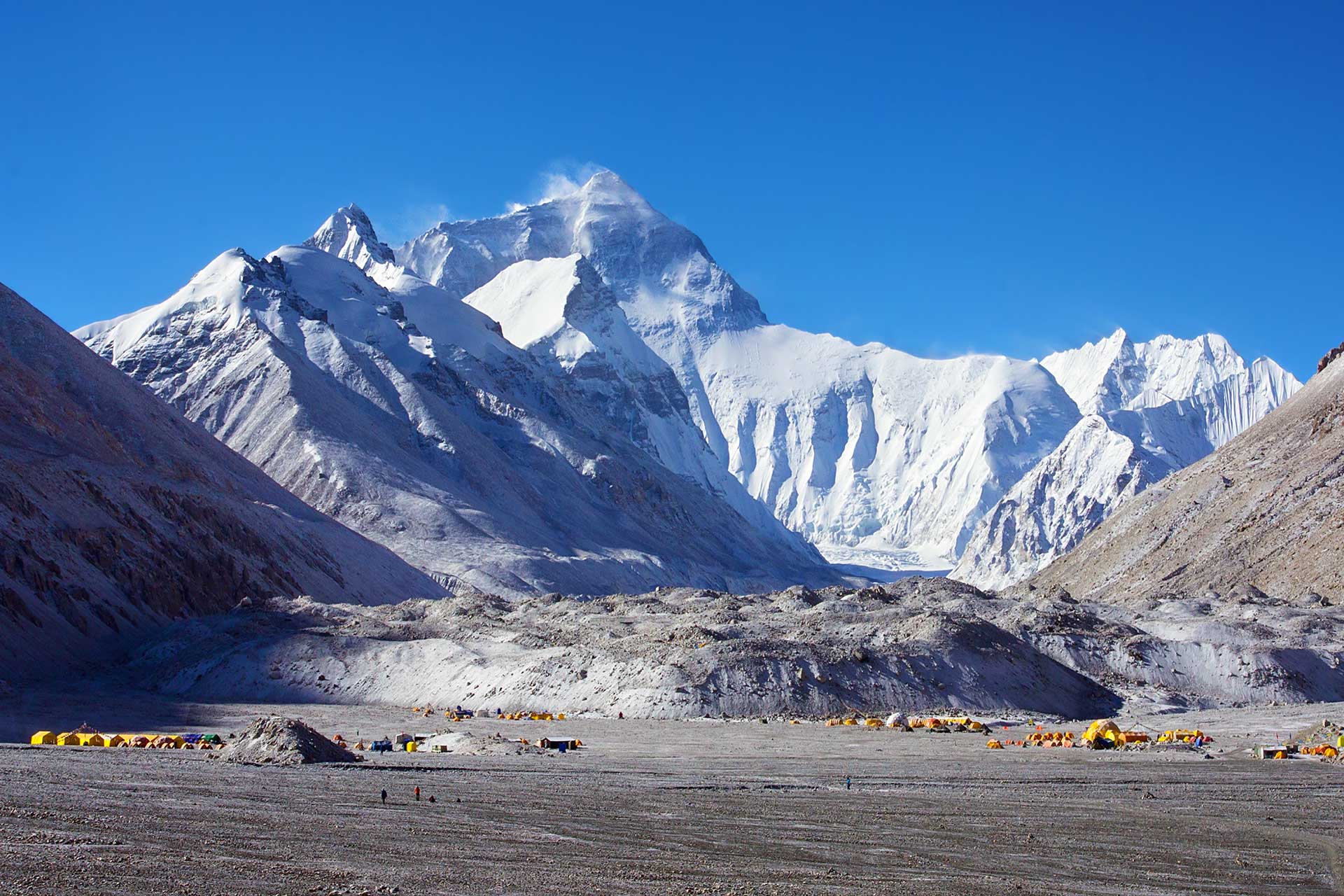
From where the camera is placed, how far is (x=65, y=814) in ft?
85.2

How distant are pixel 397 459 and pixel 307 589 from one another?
59.2 meters

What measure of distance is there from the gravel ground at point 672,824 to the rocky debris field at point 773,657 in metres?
17.8

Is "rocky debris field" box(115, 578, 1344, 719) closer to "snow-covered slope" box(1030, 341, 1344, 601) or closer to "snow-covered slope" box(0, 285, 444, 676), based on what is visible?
"snow-covered slope" box(0, 285, 444, 676)

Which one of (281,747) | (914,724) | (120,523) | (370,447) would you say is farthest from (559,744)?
(370,447)

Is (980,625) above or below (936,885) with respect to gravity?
above

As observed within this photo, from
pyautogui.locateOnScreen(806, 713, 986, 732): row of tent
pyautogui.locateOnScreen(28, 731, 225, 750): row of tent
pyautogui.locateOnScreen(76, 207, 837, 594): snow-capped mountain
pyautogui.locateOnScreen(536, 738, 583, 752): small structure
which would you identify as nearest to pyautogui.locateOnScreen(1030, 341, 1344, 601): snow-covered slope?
pyautogui.locateOnScreen(806, 713, 986, 732): row of tent

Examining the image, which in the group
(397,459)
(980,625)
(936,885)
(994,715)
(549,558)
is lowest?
(936,885)

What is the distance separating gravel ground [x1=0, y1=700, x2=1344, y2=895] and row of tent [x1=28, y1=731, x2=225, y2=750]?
9.97 feet

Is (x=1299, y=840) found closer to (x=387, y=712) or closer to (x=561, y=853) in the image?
(x=561, y=853)

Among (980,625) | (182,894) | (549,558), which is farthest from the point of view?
(549,558)

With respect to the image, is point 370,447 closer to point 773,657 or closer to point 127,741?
point 773,657

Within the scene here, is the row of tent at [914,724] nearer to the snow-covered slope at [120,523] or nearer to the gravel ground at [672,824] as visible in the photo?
the gravel ground at [672,824]

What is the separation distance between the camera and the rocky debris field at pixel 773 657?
214ft

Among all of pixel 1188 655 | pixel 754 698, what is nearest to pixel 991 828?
pixel 754 698
